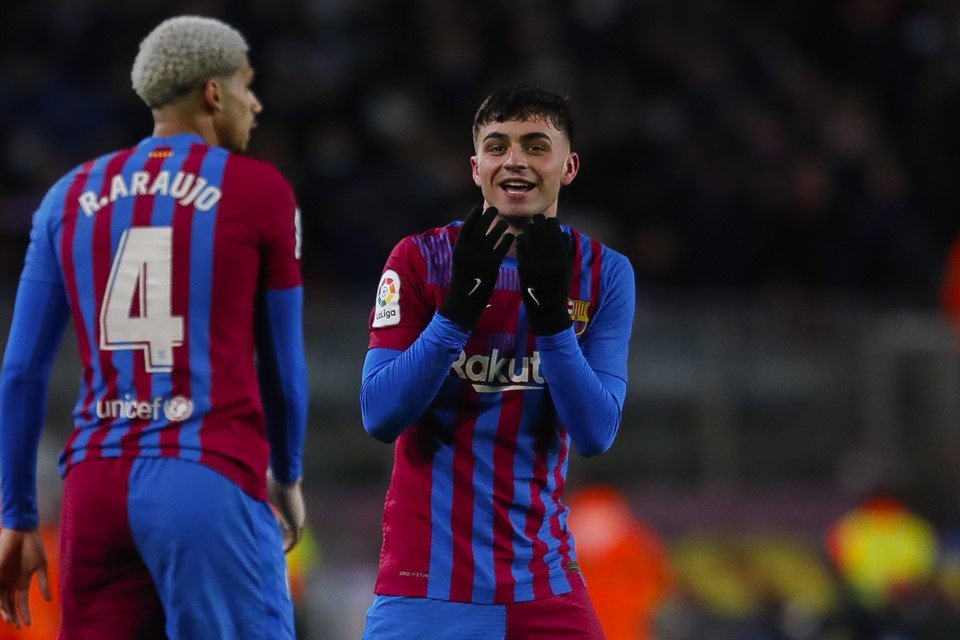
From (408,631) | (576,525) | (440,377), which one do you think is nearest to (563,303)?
(440,377)

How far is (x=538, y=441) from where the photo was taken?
158 inches

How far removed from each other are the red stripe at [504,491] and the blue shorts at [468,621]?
0.05 m

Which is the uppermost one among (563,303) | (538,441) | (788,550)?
(563,303)

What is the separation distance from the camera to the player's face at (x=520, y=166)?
4.01m

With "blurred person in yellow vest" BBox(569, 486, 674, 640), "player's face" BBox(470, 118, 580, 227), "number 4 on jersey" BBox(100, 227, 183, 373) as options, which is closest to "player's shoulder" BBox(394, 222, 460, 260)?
"player's face" BBox(470, 118, 580, 227)

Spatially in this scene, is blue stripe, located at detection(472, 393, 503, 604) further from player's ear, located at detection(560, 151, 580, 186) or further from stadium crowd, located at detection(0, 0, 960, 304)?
stadium crowd, located at detection(0, 0, 960, 304)

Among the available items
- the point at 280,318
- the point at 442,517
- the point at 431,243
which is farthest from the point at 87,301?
the point at 442,517

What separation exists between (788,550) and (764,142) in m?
3.84

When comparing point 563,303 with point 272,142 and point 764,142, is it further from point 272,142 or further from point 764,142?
point 764,142

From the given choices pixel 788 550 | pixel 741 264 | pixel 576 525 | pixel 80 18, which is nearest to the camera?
pixel 576 525

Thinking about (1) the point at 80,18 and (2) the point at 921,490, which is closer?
(2) the point at 921,490

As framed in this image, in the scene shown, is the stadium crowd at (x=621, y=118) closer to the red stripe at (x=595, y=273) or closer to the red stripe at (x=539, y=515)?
the red stripe at (x=595, y=273)

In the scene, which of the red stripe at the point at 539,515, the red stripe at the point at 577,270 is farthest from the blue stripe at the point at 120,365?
the red stripe at the point at 577,270

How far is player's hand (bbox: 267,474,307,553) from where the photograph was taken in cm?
429
